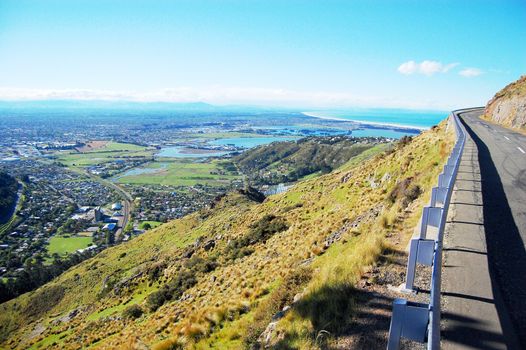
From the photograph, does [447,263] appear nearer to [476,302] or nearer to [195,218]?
[476,302]

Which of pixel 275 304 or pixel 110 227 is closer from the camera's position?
pixel 275 304

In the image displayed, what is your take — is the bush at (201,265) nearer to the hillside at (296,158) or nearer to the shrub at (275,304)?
the shrub at (275,304)

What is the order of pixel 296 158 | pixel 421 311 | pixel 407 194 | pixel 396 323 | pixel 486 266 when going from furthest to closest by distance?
pixel 296 158, pixel 407 194, pixel 486 266, pixel 396 323, pixel 421 311

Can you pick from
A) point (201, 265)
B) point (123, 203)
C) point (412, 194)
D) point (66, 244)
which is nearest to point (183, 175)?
point (123, 203)

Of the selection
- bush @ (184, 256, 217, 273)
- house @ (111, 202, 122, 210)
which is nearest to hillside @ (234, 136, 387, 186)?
house @ (111, 202, 122, 210)

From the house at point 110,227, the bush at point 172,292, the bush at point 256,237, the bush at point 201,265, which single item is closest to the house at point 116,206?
the house at point 110,227

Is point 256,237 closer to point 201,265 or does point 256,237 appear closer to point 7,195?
→ point 201,265

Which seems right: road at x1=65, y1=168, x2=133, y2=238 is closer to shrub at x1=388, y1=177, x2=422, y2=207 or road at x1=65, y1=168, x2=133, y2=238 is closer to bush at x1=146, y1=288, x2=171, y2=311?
bush at x1=146, y1=288, x2=171, y2=311
